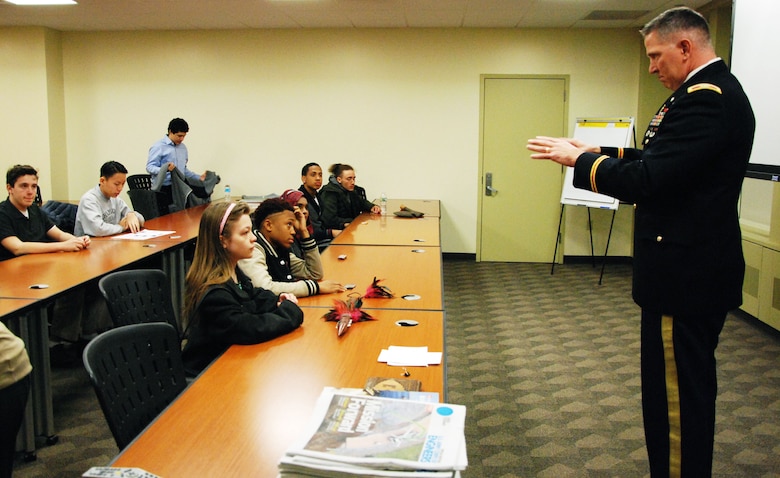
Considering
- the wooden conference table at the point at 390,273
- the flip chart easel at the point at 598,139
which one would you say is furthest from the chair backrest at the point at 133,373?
the flip chart easel at the point at 598,139

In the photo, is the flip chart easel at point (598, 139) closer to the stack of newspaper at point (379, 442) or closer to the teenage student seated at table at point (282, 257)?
the teenage student seated at table at point (282, 257)

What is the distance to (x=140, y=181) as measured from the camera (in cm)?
714

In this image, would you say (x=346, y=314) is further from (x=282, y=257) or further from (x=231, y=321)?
(x=282, y=257)

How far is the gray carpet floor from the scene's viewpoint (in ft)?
9.88

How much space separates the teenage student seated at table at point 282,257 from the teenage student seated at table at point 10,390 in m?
1.13

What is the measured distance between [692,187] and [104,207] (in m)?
4.22

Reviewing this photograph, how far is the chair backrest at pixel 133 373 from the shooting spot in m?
1.84

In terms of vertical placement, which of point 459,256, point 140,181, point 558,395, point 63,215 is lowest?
point 558,395

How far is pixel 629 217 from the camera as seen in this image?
7.77m

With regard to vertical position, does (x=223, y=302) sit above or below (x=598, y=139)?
below

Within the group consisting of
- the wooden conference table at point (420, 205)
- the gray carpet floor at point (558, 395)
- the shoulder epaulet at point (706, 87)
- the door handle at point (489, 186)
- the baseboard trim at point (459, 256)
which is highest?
the shoulder epaulet at point (706, 87)

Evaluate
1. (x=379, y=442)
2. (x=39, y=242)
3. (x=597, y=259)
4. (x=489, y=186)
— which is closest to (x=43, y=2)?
(x=39, y=242)

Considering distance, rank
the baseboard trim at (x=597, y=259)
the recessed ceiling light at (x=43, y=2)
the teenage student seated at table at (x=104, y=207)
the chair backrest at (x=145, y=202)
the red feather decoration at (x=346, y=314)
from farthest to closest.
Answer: the baseboard trim at (x=597, y=259), the chair backrest at (x=145, y=202), the recessed ceiling light at (x=43, y=2), the teenage student seated at table at (x=104, y=207), the red feather decoration at (x=346, y=314)

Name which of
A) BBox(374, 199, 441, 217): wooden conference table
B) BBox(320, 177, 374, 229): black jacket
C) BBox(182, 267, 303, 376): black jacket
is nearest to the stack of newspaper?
BBox(182, 267, 303, 376): black jacket
